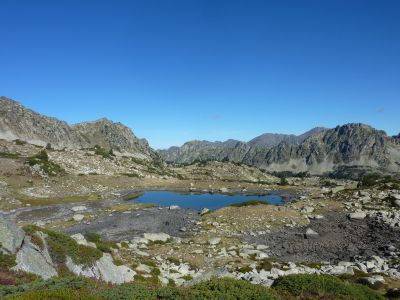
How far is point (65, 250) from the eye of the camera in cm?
2547

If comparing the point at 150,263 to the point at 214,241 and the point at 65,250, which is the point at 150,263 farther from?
the point at 214,241

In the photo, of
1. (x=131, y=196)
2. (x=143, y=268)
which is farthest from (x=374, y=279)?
(x=131, y=196)

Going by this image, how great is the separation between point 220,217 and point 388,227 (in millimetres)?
27900

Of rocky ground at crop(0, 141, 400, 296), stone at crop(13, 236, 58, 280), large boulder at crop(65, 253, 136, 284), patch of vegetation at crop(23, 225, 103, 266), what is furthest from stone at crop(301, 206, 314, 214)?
stone at crop(13, 236, 58, 280)

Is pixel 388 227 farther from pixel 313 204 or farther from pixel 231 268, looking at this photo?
pixel 231 268

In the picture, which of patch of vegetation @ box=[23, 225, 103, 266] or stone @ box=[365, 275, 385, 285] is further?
stone @ box=[365, 275, 385, 285]

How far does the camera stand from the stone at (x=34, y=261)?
2155 cm

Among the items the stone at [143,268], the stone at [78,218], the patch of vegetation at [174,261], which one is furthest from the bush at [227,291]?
the stone at [78,218]

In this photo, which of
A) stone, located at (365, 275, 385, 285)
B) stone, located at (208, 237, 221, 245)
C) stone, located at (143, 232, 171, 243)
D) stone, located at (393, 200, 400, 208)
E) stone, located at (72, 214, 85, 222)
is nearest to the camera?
stone, located at (365, 275, 385, 285)

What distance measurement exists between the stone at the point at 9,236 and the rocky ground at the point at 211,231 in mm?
423

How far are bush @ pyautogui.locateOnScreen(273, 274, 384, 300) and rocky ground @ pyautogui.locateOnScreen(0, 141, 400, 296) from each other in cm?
517

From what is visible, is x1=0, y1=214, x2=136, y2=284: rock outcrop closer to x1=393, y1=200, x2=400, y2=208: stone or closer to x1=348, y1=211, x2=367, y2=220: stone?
x1=348, y1=211, x2=367, y2=220: stone

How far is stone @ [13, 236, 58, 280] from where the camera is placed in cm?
2155

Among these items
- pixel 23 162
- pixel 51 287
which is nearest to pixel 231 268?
pixel 51 287
